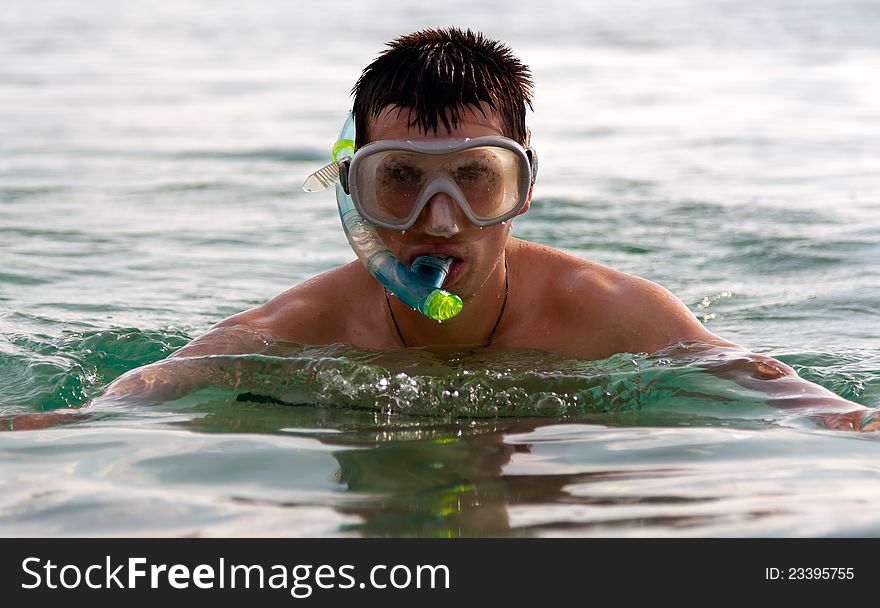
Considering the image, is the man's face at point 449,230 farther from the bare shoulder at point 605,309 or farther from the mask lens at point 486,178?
the bare shoulder at point 605,309

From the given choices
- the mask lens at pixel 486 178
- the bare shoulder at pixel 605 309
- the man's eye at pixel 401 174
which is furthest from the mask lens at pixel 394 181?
the bare shoulder at pixel 605 309

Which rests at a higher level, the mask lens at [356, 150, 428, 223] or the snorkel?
the mask lens at [356, 150, 428, 223]

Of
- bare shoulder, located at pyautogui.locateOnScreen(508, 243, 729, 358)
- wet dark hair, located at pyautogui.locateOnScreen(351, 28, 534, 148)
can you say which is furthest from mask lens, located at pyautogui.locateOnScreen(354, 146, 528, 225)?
bare shoulder, located at pyautogui.locateOnScreen(508, 243, 729, 358)

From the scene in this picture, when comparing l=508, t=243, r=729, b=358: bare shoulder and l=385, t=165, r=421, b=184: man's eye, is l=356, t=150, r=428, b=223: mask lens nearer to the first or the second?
l=385, t=165, r=421, b=184: man's eye

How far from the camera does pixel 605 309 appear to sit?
12.8ft

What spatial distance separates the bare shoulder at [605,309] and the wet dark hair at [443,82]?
51 cm

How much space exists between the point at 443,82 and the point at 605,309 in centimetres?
91

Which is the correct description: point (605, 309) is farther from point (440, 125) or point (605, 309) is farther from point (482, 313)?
point (440, 125)

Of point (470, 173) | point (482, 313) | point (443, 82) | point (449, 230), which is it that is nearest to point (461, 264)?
point (449, 230)

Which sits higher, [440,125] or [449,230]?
[440,125]

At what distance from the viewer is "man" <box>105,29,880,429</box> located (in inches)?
136

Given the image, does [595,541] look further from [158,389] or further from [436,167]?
[158,389]

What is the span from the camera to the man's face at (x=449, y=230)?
11.2 feet

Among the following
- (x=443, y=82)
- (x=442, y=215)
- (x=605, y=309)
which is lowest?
(x=605, y=309)
